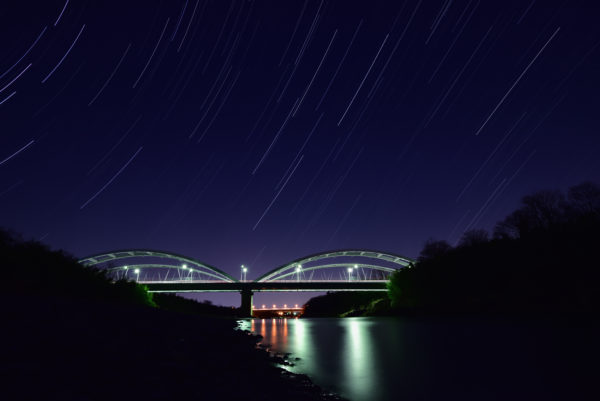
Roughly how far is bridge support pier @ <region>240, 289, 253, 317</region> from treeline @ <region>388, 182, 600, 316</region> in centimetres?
4639

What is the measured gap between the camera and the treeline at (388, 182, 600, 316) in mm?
41156

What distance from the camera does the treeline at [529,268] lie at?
41.2 meters

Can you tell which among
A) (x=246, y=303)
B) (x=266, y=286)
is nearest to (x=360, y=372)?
(x=266, y=286)

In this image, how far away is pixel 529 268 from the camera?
4728 cm

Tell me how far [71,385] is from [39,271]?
1999cm

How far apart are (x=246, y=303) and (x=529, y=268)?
69.4 metres

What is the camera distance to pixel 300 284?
96.1 meters

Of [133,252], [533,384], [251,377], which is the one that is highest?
→ [133,252]

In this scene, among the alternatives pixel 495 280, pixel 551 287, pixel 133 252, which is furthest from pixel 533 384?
pixel 133 252

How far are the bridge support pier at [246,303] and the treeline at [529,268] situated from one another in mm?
46392

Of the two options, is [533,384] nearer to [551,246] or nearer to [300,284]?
[551,246]

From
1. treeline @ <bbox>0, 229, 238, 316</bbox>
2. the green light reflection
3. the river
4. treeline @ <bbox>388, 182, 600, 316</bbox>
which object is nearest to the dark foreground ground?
the green light reflection

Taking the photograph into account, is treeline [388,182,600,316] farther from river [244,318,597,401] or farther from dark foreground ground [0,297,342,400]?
dark foreground ground [0,297,342,400]

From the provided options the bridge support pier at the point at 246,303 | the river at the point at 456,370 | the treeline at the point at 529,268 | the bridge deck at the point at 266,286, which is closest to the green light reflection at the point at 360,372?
the river at the point at 456,370
